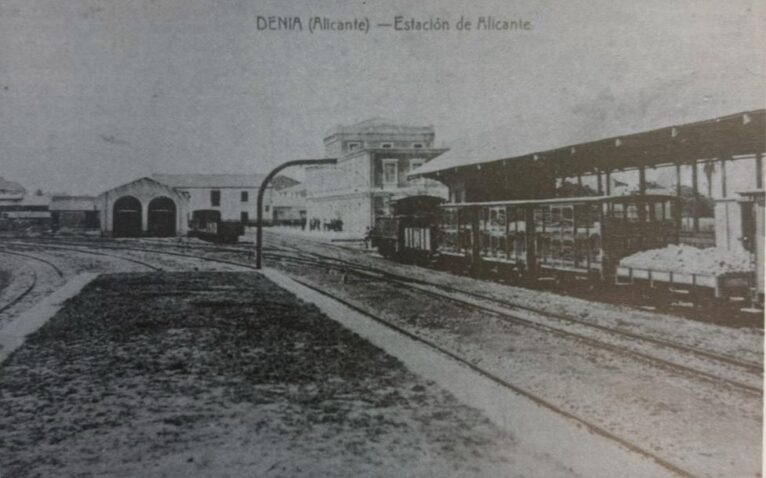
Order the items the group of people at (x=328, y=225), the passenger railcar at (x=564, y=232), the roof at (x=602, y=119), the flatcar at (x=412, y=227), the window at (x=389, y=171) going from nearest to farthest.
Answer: the roof at (x=602, y=119)
the passenger railcar at (x=564, y=232)
the window at (x=389, y=171)
the group of people at (x=328, y=225)
the flatcar at (x=412, y=227)

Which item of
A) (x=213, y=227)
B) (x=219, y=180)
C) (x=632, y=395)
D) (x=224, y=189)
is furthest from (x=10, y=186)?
(x=632, y=395)

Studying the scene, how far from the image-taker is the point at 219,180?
5.25 metres

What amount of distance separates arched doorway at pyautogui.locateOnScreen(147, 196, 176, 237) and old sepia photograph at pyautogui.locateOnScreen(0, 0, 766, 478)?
34 millimetres

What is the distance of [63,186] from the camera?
4.54 metres

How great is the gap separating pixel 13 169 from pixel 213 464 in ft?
9.97

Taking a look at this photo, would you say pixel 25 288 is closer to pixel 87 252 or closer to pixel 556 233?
pixel 87 252

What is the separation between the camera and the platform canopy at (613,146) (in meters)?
4.40

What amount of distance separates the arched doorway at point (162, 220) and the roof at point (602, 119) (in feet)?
10.8

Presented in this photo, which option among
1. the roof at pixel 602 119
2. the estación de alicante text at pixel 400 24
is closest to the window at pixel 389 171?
the roof at pixel 602 119

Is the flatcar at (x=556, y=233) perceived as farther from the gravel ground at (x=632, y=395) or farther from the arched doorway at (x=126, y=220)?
the arched doorway at (x=126, y=220)

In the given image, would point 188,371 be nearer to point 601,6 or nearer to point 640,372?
point 640,372

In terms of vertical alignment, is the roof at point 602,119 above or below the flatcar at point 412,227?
above

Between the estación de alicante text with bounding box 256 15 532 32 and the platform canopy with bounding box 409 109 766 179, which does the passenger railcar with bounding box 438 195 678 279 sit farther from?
the estación de alicante text with bounding box 256 15 532 32

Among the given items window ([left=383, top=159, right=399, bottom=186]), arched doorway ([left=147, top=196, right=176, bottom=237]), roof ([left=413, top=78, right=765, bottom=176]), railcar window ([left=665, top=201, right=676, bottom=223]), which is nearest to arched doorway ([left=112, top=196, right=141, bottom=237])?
arched doorway ([left=147, top=196, right=176, bottom=237])
